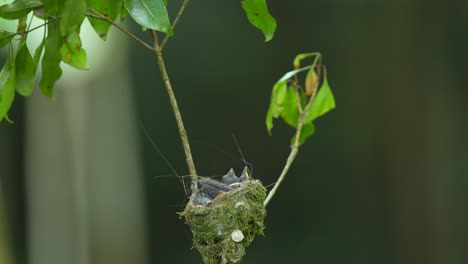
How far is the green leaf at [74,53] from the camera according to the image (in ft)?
7.60

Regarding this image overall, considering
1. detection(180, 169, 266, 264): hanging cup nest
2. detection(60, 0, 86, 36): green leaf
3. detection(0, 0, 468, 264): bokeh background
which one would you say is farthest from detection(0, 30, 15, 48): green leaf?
detection(0, 0, 468, 264): bokeh background

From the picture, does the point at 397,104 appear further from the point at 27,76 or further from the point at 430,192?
the point at 27,76

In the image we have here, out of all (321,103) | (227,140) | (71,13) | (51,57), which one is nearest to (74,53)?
(51,57)

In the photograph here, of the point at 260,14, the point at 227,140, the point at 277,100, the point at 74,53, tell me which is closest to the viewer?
the point at 260,14

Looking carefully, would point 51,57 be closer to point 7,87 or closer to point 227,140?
point 7,87

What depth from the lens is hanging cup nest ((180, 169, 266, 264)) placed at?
6.70 feet

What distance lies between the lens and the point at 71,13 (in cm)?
186

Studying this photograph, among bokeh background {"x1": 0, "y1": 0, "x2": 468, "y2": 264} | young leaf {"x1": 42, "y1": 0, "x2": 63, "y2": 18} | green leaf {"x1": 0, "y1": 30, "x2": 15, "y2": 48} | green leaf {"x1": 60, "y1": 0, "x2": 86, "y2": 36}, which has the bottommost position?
bokeh background {"x1": 0, "y1": 0, "x2": 468, "y2": 264}

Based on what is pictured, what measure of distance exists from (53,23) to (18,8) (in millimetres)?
89

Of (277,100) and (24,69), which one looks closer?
(24,69)

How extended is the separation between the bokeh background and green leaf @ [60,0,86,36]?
7.58 meters

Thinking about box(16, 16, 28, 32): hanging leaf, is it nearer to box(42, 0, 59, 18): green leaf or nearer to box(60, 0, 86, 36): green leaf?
box(42, 0, 59, 18): green leaf

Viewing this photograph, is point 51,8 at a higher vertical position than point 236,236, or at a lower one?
higher

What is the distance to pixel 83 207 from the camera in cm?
1053
